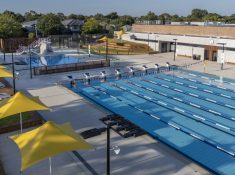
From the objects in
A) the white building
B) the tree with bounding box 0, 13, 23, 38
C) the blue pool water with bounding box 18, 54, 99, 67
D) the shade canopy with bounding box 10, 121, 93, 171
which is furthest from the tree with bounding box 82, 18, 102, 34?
the shade canopy with bounding box 10, 121, 93, 171

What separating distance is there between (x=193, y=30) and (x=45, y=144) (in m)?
35.3

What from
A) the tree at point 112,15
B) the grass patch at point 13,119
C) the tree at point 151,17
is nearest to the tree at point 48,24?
the tree at point 151,17

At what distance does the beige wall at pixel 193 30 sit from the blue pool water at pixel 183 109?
10.7m

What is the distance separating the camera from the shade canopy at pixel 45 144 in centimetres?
849

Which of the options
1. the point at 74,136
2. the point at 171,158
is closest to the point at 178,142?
the point at 171,158

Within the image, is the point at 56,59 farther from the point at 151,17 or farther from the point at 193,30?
the point at 151,17

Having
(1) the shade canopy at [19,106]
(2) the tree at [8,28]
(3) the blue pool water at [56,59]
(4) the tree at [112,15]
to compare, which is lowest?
(1) the shade canopy at [19,106]

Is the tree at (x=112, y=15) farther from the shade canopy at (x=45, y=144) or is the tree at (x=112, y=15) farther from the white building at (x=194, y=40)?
the shade canopy at (x=45, y=144)

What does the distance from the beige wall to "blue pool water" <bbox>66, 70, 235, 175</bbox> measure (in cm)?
1072

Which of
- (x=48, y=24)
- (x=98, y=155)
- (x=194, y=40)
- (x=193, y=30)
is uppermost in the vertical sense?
(x=48, y=24)

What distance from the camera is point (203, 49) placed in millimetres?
36531

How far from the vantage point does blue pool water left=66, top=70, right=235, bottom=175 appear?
13469 mm

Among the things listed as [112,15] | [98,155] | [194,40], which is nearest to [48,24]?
[194,40]

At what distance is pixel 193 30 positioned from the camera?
40.2 metres
